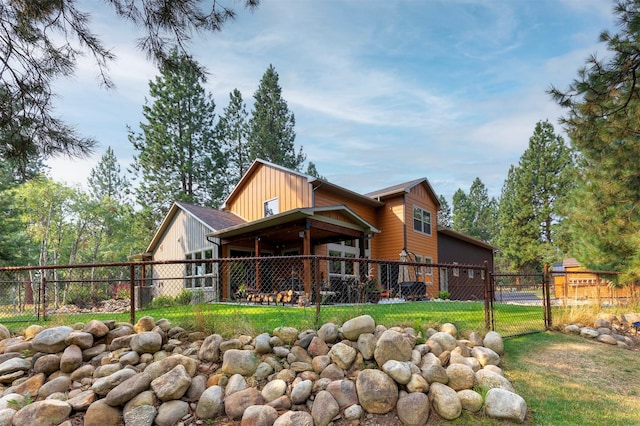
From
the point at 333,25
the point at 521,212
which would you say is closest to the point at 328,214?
the point at 333,25

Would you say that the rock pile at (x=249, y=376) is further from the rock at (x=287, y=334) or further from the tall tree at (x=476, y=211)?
the tall tree at (x=476, y=211)

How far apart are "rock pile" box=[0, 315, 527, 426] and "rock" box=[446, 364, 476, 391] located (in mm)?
11

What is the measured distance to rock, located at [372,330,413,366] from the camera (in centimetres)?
430

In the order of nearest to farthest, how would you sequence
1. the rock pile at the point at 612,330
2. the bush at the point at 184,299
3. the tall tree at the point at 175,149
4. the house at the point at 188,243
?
the rock pile at the point at 612,330, the bush at the point at 184,299, the house at the point at 188,243, the tall tree at the point at 175,149

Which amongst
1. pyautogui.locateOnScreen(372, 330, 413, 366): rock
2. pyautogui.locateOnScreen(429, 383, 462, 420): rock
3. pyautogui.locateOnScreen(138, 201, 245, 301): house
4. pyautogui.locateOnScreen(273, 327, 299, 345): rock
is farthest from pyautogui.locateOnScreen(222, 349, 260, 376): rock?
pyautogui.locateOnScreen(138, 201, 245, 301): house

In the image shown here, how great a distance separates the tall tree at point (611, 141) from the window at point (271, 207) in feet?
33.3

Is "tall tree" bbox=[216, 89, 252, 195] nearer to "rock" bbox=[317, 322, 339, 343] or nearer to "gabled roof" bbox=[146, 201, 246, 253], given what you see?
"gabled roof" bbox=[146, 201, 246, 253]

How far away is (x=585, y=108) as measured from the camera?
634cm

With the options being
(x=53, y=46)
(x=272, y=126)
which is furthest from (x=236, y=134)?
(x=53, y=46)

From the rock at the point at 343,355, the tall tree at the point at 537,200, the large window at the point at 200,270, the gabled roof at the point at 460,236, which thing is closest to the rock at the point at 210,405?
the rock at the point at 343,355

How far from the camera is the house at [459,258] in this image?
18219 mm

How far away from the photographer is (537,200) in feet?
109

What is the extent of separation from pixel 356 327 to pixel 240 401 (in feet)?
5.20

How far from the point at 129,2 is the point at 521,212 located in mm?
36036
